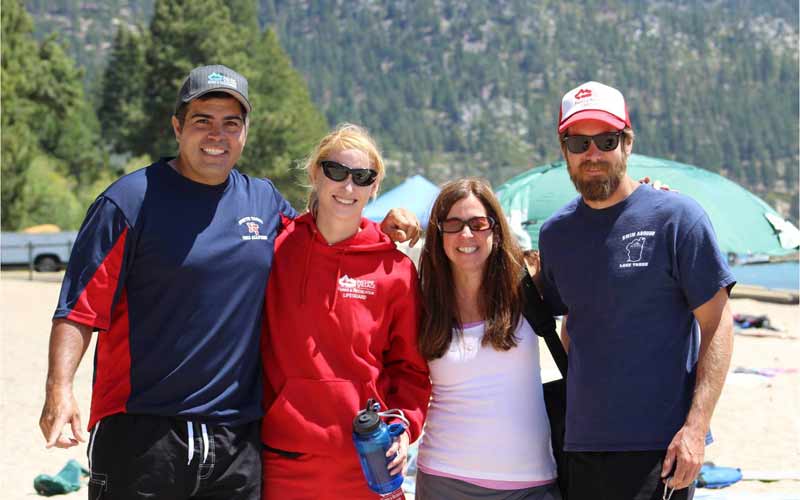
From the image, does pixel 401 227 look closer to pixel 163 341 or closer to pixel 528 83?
pixel 163 341

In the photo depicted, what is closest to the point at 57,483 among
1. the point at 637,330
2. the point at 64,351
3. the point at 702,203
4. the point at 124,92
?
the point at 64,351

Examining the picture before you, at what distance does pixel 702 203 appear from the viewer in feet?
66.5

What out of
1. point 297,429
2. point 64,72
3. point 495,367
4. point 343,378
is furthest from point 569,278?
point 64,72


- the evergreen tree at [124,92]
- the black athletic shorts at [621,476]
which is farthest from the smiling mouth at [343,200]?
the evergreen tree at [124,92]

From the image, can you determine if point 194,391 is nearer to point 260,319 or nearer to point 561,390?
point 260,319

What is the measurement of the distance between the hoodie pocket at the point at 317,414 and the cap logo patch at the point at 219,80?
1.06m

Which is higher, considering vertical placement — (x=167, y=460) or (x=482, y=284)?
(x=482, y=284)

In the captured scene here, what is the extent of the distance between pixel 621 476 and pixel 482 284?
85cm

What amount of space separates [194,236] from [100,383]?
1.96 ft

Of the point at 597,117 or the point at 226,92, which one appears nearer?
the point at 597,117

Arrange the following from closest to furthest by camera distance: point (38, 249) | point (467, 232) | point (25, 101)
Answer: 1. point (467, 232)
2. point (38, 249)
3. point (25, 101)

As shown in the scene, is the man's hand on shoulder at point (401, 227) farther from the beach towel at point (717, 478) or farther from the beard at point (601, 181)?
the beach towel at point (717, 478)

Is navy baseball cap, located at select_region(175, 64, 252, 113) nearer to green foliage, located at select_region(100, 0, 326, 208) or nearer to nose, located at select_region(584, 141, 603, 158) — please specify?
nose, located at select_region(584, 141, 603, 158)

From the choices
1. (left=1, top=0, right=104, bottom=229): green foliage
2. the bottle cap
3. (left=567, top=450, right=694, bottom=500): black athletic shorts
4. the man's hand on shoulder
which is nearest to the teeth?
the man's hand on shoulder
